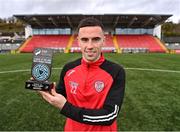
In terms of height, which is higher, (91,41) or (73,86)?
(91,41)

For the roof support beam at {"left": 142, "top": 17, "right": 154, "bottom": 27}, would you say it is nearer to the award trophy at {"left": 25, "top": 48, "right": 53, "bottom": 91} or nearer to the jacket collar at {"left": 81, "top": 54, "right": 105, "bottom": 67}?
the jacket collar at {"left": 81, "top": 54, "right": 105, "bottom": 67}

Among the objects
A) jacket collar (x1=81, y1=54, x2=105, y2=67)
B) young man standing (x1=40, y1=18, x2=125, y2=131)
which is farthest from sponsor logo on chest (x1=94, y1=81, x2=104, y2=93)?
jacket collar (x1=81, y1=54, x2=105, y2=67)

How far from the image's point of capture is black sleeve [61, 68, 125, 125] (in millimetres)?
2490

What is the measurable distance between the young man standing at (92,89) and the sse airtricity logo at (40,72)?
15cm

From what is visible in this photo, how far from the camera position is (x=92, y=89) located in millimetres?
2658

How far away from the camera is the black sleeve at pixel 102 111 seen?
2.49 m

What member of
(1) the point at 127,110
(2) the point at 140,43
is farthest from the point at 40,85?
(2) the point at 140,43

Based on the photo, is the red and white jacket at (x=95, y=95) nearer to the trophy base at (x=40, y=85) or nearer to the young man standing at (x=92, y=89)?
the young man standing at (x=92, y=89)

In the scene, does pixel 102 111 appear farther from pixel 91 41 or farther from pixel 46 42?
pixel 46 42

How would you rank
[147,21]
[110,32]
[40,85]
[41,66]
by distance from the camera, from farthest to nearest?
[110,32], [147,21], [41,66], [40,85]

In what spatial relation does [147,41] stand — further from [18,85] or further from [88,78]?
[88,78]

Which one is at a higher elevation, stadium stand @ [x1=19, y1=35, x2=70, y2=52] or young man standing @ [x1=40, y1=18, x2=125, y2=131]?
stadium stand @ [x1=19, y1=35, x2=70, y2=52]

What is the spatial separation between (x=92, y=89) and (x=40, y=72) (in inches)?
19.8

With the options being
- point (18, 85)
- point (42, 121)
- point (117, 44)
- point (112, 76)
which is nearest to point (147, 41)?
point (117, 44)
